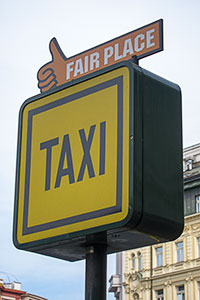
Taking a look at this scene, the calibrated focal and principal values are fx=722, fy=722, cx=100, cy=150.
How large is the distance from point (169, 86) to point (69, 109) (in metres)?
0.60

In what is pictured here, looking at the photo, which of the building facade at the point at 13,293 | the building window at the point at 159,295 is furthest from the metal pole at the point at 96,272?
the building facade at the point at 13,293

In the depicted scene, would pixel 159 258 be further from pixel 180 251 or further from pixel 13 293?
pixel 13 293

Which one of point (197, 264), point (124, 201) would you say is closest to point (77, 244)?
point (124, 201)

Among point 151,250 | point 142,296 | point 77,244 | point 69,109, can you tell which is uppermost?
point 151,250

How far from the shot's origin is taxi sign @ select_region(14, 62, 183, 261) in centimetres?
369

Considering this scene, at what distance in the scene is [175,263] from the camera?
132 feet

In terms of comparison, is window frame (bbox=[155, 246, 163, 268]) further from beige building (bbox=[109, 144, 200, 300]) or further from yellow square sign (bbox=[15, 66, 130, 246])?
yellow square sign (bbox=[15, 66, 130, 246])

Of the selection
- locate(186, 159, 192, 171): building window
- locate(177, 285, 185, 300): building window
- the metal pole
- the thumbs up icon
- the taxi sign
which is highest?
locate(186, 159, 192, 171): building window

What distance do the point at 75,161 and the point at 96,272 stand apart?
61cm

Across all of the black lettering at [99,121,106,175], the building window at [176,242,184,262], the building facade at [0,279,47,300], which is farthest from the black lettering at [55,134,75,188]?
the building facade at [0,279,47,300]

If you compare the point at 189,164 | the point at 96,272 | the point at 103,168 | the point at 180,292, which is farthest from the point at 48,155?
the point at 189,164

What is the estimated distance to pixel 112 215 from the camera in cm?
369

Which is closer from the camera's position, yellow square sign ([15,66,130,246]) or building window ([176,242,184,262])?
yellow square sign ([15,66,130,246])

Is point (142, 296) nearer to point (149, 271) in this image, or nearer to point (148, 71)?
point (149, 271)
